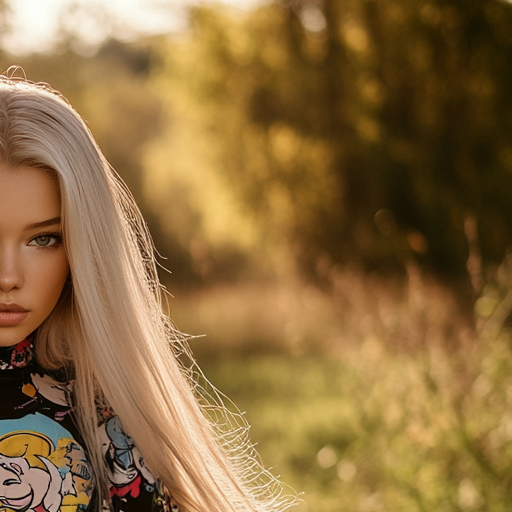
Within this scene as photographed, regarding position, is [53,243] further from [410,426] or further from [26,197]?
[410,426]

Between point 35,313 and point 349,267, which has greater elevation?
point 349,267

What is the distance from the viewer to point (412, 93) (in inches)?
368

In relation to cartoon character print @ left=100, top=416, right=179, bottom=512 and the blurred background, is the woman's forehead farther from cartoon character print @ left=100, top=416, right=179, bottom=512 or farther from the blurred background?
the blurred background

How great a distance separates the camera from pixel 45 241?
65.4 inches

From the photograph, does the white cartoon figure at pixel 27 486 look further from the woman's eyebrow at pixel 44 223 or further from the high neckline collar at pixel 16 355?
the woman's eyebrow at pixel 44 223

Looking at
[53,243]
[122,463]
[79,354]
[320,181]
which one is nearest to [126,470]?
[122,463]

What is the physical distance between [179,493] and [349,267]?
8.15m

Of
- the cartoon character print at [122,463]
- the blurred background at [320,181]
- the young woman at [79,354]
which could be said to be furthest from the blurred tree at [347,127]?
the cartoon character print at [122,463]

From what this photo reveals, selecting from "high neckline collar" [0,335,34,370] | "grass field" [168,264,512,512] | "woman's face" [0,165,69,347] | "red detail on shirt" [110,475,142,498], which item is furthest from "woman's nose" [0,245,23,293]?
"grass field" [168,264,512,512]

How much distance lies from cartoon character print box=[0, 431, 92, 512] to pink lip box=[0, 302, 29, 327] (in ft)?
0.78

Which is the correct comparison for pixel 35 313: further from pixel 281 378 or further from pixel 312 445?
pixel 281 378

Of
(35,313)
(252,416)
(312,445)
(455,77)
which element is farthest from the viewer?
(455,77)

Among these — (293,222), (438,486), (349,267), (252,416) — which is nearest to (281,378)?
(252,416)

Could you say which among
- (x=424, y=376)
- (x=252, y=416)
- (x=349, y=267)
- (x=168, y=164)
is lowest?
(x=424, y=376)
